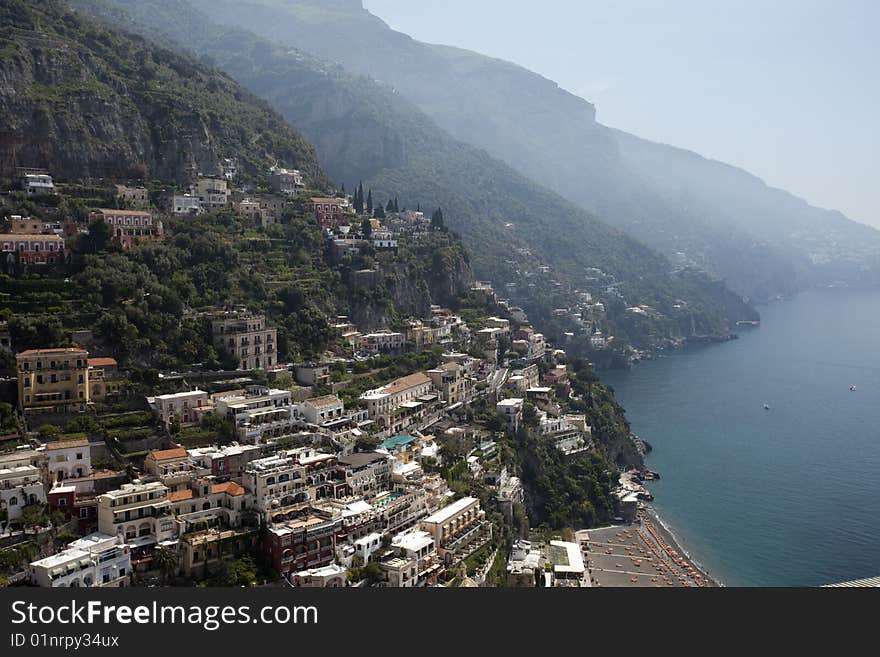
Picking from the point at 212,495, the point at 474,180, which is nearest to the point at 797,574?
the point at 212,495

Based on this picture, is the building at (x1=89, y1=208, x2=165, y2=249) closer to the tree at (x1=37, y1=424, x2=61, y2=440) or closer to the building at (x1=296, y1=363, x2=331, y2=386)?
the building at (x1=296, y1=363, x2=331, y2=386)

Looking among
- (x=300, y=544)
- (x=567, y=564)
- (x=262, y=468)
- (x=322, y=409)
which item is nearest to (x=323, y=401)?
(x=322, y=409)

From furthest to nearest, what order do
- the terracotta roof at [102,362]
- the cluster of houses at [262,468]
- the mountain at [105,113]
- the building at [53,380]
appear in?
1. the mountain at [105,113]
2. the terracotta roof at [102,362]
3. the building at [53,380]
4. the cluster of houses at [262,468]

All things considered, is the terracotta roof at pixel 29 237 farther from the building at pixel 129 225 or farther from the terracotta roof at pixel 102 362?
the terracotta roof at pixel 102 362

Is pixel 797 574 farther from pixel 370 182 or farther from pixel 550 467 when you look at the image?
pixel 370 182

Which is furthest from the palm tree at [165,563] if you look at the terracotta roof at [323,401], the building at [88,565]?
the terracotta roof at [323,401]

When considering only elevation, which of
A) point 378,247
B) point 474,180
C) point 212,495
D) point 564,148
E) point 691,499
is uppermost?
point 564,148
